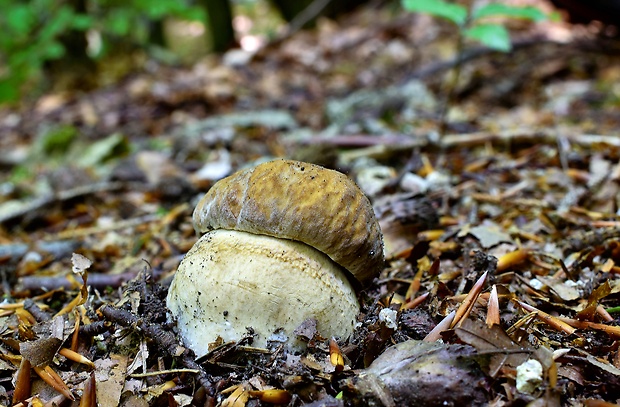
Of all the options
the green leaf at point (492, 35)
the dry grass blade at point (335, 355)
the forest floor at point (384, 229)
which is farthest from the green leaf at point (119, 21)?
the dry grass blade at point (335, 355)

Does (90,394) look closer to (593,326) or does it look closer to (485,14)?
(593,326)

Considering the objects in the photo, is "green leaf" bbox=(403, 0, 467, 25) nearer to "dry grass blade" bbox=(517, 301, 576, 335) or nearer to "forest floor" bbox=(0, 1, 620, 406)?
"forest floor" bbox=(0, 1, 620, 406)

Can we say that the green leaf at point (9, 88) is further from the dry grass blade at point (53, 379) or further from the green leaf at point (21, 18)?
the dry grass blade at point (53, 379)

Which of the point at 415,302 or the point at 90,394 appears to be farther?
the point at 415,302

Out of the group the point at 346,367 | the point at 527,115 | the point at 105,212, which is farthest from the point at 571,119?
the point at 105,212

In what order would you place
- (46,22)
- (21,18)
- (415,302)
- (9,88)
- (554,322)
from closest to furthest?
(554,322)
(415,302)
(21,18)
(9,88)
(46,22)

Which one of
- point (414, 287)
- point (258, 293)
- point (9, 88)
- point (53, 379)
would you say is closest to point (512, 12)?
point (414, 287)
